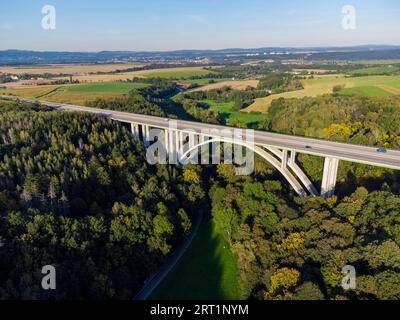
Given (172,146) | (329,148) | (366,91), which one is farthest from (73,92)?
(366,91)

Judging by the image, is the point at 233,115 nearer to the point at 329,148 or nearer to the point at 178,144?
the point at 178,144

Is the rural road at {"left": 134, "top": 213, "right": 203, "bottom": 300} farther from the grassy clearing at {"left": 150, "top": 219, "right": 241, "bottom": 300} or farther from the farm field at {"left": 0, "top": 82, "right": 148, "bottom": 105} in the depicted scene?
the farm field at {"left": 0, "top": 82, "right": 148, "bottom": 105}

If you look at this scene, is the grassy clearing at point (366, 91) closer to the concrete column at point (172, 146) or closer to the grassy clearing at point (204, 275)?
the concrete column at point (172, 146)

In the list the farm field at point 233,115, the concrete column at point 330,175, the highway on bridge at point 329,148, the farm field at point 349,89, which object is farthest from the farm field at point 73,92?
the concrete column at point 330,175

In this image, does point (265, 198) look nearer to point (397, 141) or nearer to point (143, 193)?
point (143, 193)

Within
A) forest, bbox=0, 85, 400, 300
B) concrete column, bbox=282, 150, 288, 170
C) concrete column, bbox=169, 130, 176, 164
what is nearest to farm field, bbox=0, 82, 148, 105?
forest, bbox=0, 85, 400, 300
